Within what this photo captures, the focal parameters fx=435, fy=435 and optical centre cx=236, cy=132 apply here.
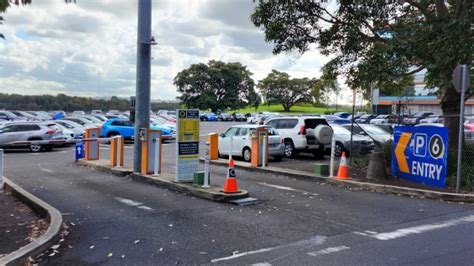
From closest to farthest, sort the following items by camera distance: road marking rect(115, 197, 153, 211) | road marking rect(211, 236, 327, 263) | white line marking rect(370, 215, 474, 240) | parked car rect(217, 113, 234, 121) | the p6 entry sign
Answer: road marking rect(211, 236, 327, 263) < white line marking rect(370, 215, 474, 240) < road marking rect(115, 197, 153, 211) < the p6 entry sign < parked car rect(217, 113, 234, 121)

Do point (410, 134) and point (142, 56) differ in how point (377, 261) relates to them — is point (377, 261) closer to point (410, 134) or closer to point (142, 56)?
point (410, 134)

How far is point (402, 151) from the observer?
12.0 m

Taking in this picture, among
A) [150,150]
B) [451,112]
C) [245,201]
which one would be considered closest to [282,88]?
[451,112]

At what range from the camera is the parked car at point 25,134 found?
71.9 feet

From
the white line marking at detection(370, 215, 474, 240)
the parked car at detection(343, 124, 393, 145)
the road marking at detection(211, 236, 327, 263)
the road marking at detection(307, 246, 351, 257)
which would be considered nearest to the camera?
the road marking at detection(211, 236, 327, 263)

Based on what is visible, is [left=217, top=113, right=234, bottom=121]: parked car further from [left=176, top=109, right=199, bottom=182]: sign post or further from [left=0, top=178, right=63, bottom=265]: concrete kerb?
[left=0, top=178, right=63, bottom=265]: concrete kerb

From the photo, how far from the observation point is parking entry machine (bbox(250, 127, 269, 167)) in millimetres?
14742

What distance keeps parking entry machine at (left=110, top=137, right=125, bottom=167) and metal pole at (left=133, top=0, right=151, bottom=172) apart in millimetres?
1976

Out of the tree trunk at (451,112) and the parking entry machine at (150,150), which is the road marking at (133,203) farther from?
the tree trunk at (451,112)

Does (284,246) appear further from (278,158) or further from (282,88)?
(282,88)

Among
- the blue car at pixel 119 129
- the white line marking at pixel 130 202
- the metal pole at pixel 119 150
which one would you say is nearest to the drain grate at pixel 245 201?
the white line marking at pixel 130 202

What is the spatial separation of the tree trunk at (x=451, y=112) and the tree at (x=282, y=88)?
3511 inches

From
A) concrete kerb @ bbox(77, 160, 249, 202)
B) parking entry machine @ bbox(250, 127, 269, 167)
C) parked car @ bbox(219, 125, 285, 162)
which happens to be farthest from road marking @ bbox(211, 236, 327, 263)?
parked car @ bbox(219, 125, 285, 162)

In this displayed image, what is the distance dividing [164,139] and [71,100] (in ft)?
207
